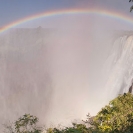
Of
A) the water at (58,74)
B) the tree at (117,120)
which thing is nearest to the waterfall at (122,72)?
the water at (58,74)

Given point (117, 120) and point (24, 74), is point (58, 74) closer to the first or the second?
point (24, 74)

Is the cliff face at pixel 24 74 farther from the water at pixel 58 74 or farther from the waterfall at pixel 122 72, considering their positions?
the waterfall at pixel 122 72

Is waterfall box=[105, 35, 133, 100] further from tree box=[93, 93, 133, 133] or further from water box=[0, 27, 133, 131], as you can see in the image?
tree box=[93, 93, 133, 133]

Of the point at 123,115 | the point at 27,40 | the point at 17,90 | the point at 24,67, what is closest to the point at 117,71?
the point at 123,115

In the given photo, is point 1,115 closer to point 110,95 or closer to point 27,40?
point 110,95

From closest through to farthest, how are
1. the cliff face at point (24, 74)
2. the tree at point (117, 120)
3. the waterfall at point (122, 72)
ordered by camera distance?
the tree at point (117, 120) < the waterfall at point (122, 72) < the cliff face at point (24, 74)

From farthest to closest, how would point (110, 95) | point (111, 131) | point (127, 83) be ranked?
point (110, 95), point (127, 83), point (111, 131)

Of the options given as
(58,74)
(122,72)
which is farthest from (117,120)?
(58,74)

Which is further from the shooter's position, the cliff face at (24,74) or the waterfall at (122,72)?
the cliff face at (24,74)
